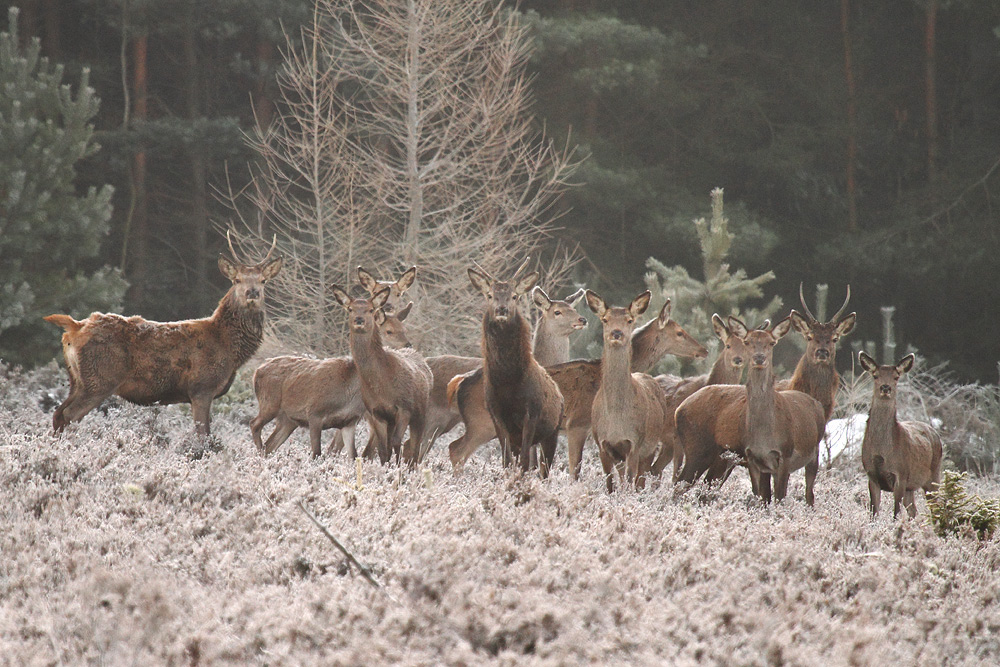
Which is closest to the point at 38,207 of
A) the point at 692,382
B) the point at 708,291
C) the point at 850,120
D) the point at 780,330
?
the point at 708,291

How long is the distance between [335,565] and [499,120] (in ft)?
39.1

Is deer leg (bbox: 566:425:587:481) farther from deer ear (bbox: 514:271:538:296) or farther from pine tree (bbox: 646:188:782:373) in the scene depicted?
pine tree (bbox: 646:188:782:373)

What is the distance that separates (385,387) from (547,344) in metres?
2.49

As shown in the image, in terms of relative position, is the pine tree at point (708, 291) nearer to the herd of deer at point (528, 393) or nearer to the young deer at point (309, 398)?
the herd of deer at point (528, 393)

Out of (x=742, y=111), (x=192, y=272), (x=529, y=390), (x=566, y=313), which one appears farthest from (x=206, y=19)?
(x=529, y=390)

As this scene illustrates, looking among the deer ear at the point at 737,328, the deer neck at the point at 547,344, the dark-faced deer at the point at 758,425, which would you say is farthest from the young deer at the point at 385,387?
the deer ear at the point at 737,328

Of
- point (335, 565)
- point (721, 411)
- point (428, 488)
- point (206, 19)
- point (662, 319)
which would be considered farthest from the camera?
point (206, 19)

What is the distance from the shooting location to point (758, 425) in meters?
7.86

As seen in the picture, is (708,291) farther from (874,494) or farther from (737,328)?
(874,494)

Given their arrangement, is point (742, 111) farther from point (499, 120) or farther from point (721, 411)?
point (721, 411)

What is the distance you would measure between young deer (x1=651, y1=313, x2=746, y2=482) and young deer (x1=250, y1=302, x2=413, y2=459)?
9.09 ft

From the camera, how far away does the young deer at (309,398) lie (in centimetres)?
941

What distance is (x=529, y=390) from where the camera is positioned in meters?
8.38

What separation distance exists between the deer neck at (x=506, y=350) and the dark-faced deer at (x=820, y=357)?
232cm
